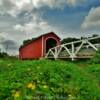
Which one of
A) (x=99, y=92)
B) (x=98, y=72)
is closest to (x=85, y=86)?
(x=99, y=92)

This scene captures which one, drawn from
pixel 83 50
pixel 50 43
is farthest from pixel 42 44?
pixel 83 50

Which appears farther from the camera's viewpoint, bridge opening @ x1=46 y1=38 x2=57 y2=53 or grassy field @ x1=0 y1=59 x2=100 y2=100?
bridge opening @ x1=46 y1=38 x2=57 y2=53

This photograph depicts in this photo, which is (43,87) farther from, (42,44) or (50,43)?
(50,43)

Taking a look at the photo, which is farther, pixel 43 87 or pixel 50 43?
pixel 50 43

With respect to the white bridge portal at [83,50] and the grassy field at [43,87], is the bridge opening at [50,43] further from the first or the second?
the grassy field at [43,87]

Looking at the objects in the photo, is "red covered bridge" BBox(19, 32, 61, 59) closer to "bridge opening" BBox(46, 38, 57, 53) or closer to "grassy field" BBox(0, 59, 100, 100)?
"bridge opening" BBox(46, 38, 57, 53)

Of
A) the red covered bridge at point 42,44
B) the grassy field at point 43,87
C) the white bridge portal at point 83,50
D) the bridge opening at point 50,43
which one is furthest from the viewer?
the bridge opening at point 50,43

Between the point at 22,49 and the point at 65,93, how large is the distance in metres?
40.0

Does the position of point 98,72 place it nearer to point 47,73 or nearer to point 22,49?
point 47,73

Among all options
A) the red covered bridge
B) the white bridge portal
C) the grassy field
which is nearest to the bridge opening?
the red covered bridge

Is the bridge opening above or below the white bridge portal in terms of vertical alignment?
above

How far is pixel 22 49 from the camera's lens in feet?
152

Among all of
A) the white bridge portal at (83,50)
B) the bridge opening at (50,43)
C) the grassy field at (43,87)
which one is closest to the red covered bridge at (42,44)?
the bridge opening at (50,43)

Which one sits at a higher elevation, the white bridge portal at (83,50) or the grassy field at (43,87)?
the white bridge portal at (83,50)
